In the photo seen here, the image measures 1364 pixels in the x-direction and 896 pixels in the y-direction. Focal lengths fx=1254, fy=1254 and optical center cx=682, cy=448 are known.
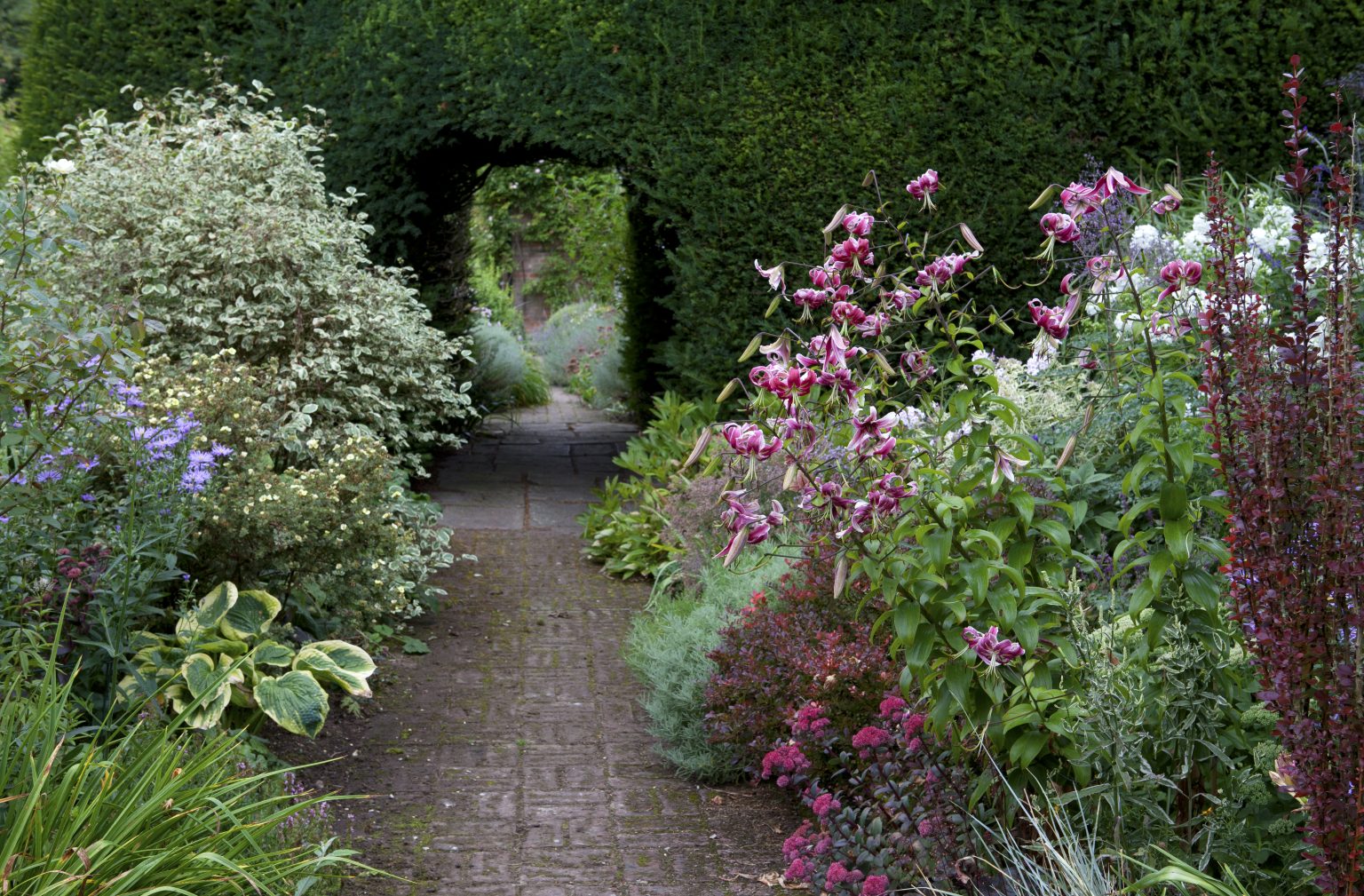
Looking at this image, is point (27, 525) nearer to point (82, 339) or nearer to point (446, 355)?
point (82, 339)

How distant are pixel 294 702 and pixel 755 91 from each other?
505cm

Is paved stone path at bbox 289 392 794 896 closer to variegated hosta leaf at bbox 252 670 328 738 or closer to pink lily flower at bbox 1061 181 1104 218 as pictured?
variegated hosta leaf at bbox 252 670 328 738

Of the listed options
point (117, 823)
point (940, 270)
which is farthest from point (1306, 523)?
point (117, 823)

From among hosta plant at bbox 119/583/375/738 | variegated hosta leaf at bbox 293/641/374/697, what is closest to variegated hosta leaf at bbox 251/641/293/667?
hosta plant at bbox 119/583/375/738

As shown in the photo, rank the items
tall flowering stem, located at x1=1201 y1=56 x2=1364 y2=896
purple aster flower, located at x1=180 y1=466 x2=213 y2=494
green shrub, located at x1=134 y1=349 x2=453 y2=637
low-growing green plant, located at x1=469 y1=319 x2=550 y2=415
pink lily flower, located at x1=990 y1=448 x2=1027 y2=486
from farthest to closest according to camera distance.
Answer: low-growing green plant, located at x1=469 y1=319 x2=550 y2=415 < green shrub, located at x1=134 y1=349 x2=453 y2=637 < purple aster flower, located at x1=180 y1=466 x2=213 y2=494 < pink lily flower, located at x1=990 y1=448 x2=1027 y2=486 < tall flowering stem, located at x1=1201 y1=56 x2=1364 y2=896

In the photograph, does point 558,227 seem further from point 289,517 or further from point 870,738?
point 870,738

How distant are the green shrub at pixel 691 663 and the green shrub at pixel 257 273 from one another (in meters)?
1.78

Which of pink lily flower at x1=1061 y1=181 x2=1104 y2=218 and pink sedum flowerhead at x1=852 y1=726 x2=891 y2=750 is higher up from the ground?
pink lily flower at x1=1061 y1=181 x2=1104 y2=218

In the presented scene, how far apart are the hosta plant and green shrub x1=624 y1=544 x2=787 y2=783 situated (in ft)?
3.67

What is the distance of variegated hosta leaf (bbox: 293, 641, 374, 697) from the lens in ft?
15.0

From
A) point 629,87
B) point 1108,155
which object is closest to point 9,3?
point 629,87

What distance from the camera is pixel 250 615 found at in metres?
4.65

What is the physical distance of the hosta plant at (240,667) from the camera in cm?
412

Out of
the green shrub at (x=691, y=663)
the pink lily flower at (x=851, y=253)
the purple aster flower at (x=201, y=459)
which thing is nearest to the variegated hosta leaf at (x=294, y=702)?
the purple aster flower at (x=201, y=459)
